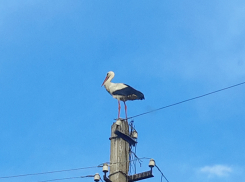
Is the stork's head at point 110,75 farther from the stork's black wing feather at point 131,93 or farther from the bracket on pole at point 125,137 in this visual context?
the bracket on pole at point 125,137

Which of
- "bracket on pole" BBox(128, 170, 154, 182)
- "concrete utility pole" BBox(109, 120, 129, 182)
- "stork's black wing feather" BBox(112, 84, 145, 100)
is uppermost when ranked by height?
"stork's black wing feather" BBox(112, 84, 145, 100)

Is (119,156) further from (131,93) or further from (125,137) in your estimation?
(131,93)

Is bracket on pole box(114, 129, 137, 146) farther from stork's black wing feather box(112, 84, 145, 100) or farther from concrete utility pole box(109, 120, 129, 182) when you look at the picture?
stork's black wing feather box(112, 84, 145, 100)

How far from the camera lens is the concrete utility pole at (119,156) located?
18.9 meters

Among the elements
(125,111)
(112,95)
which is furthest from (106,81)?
(125,111)

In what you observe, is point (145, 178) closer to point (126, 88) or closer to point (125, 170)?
point (125, 170)

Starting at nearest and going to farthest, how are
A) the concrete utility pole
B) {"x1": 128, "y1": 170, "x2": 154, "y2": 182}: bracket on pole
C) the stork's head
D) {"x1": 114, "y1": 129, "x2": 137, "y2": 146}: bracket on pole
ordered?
{"x1": 128, "y1": 170, "x2": 154, "y2": 182}: bracket on pole < the concrete utility pole < {"x1": 114, "y1": 129, "x2": 137, "y2": 146}: bracket on pole < the stork's head

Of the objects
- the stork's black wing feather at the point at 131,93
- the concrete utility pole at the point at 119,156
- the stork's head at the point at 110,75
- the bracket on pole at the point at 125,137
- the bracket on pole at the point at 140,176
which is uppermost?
the stork's head at the point at 110,75

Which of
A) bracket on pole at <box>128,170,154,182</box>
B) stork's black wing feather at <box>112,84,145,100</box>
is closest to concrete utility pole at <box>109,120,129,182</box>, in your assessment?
bracket on pole at <box>128,170,154,182</box>

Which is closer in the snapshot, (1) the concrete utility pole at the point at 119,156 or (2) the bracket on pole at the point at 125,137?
(1) the concrete utility pole at the point at 119,156

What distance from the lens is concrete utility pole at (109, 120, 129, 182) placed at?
18.9 meters

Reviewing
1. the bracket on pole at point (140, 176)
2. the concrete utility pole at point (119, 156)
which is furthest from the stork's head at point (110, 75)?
the bracket on pole at point (140, 176)

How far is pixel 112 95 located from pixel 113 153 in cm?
553

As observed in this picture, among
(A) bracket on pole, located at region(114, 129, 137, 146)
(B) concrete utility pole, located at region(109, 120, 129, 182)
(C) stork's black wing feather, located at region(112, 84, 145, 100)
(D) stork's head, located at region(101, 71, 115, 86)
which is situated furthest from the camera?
(D) stork's head, located at region(101, 71, 115, 86)
